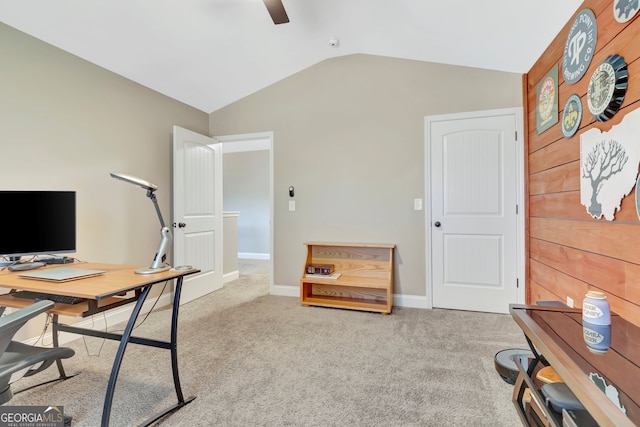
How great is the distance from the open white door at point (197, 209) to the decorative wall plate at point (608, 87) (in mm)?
3475

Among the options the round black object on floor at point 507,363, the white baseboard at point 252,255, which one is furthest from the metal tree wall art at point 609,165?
the white baseboard at point 252,255

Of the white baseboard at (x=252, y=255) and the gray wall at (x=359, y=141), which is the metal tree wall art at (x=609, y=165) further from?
the white baseboard at (x=252, y=255)

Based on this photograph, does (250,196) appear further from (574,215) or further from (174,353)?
(574,215)

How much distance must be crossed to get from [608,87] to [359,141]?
2.18 m

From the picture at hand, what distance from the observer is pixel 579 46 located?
72.4 inches

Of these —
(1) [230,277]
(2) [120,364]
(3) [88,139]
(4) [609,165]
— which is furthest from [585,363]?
(1) [230,277]

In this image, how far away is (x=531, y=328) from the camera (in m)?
1.17

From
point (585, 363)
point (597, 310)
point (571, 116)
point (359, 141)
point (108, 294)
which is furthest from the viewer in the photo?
point (359, 141)

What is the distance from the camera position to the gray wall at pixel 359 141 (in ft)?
10.5

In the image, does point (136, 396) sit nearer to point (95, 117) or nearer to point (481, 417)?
point (481, 417)

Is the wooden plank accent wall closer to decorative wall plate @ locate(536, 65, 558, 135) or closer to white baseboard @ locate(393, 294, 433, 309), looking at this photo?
decorative wall plate @ locate(536, 65, 558, 135)

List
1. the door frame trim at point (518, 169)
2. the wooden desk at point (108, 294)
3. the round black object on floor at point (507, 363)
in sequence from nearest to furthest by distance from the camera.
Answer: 1. the wooden desk at point (108, 294)
2. the round black object on floor at point (507, 363)
3. the door frame trim at point (518, 169)

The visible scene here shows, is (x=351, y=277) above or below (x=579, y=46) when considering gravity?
below

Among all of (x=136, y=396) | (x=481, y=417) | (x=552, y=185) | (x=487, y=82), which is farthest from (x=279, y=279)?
(x=487, y=82)
